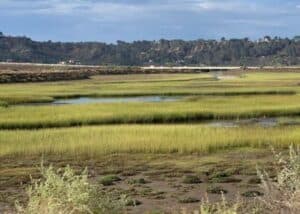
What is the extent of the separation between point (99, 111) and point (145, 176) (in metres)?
20.5

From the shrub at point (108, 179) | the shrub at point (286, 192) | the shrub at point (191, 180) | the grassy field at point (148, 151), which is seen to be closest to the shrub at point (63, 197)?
the shrub at point (286, 192)

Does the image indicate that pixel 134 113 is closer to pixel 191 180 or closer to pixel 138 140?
pixel 138 140

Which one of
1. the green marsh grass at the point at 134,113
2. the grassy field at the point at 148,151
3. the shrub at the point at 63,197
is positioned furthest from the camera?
the green marsh grass at the point at 134,113

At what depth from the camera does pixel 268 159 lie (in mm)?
22500

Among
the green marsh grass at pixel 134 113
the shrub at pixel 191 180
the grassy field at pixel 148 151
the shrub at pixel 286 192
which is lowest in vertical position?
the green marsh grass at pixel 134 113

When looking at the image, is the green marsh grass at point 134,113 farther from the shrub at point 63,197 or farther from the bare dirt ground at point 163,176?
the shrub at point 63,197

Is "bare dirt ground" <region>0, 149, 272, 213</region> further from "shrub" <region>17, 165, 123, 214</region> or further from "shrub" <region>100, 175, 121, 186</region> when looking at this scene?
"shrub" <region>17, 165, 123, 214</region>

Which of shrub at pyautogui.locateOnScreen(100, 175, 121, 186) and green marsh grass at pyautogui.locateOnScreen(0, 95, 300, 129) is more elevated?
shrub at pyautogui.locateOnScreen(100, 175, 121, 186)

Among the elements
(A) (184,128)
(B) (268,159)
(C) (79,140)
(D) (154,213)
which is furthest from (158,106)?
(D) (154,213)

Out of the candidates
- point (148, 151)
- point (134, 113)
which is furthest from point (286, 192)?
point (134, 113)

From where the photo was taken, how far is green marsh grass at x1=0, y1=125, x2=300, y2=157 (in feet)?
80.0

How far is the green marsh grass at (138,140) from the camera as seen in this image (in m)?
24.4

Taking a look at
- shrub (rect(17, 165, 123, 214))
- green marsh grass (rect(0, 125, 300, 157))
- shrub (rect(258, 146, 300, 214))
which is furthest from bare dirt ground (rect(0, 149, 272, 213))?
shrub (rect(17, 165, 123, 214))

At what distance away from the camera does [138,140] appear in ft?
84.7
